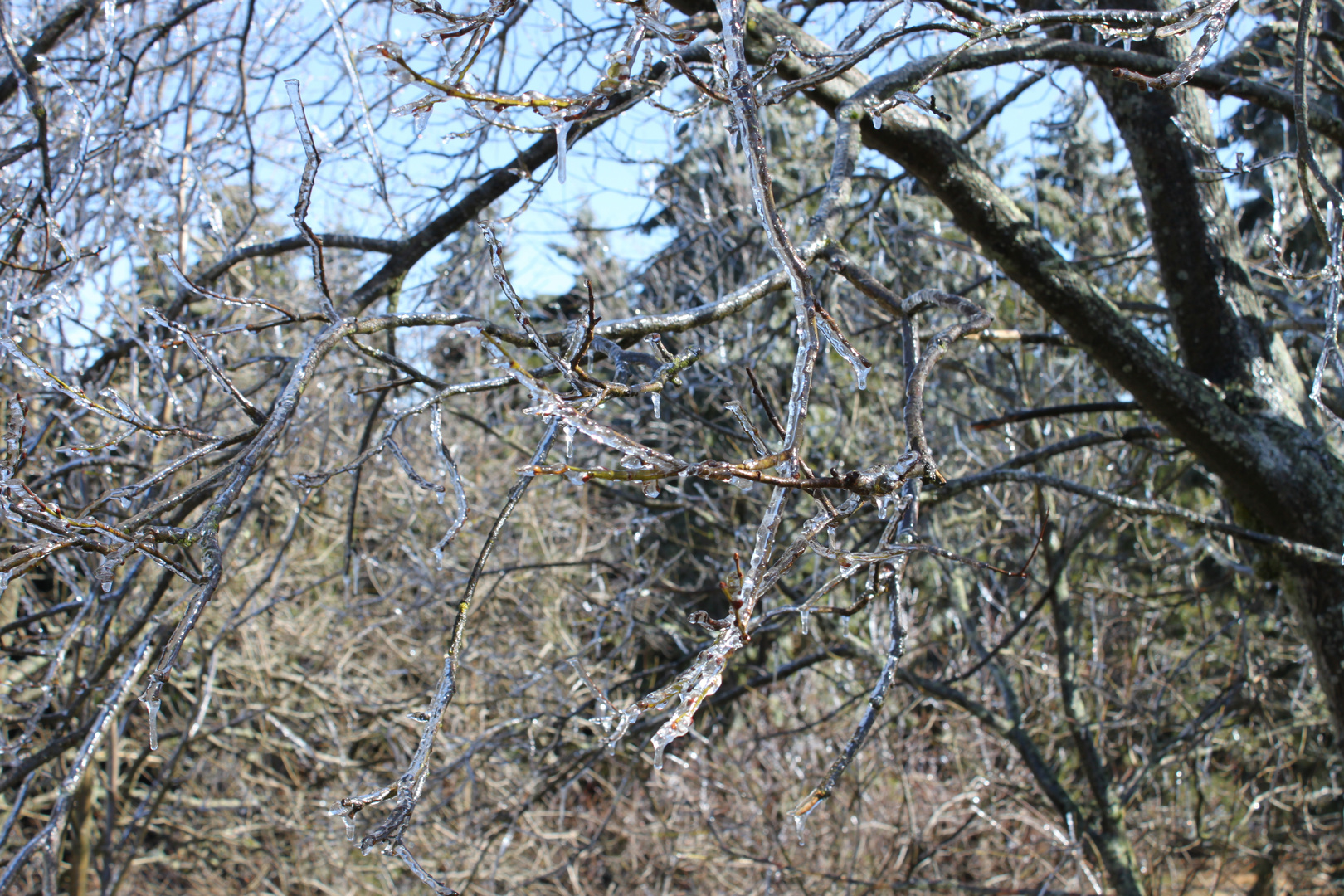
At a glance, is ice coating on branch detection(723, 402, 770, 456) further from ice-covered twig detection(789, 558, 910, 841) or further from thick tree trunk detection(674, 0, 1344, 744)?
thick tree trunk detection(674, 0, 1344, 744)

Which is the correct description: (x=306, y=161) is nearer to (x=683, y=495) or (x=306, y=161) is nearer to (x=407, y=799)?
(x=407, y=799)

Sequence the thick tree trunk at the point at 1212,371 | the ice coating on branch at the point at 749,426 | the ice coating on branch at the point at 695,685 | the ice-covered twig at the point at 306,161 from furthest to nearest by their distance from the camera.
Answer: the thick tree trunk at the point at 1212,371 < the ice-covered twig at the point at 306,161 < the ice coating on branch at the point at 749,426 < the ice coating on branch at the point at 695,685

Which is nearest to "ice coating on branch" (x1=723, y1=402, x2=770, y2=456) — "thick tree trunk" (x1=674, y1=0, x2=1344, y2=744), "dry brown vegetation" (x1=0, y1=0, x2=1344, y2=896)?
"dry brown vegetation" (x1=0, y1=0, x2=1344, y2=896)

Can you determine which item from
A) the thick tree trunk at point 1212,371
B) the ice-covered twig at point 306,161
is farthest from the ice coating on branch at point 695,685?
the thick tree trunk at point 1212,371

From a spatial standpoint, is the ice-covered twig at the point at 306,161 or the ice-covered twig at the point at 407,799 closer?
the ice-covered twig at the point at 407,799

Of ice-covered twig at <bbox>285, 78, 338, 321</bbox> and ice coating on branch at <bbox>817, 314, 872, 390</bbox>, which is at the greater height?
ice-covered twig at <bbox>285, 78, 338, 321</bbox>

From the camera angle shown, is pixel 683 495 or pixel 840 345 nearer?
pixel 840 345

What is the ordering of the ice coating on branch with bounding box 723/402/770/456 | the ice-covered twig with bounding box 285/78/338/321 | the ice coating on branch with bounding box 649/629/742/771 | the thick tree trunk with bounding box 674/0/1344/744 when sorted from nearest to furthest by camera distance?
the ice coating on branch with bounding box 649/629/742/771, the ice coating on branch with bounding box 723/402/770/456, the ice-covered twig with bounding box 285/78/338/321, the thick tree trunk with bounding box 674/0/1344/744

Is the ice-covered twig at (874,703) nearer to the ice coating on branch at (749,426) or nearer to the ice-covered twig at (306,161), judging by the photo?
the ice coating on branch at (749,426)

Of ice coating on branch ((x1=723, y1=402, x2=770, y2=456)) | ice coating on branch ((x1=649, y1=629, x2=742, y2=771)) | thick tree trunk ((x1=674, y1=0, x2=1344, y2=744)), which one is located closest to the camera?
ice coating on branch ((x1=649, y1=629, x2=742, y2=771))

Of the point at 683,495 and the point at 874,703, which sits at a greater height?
the point at 683,495

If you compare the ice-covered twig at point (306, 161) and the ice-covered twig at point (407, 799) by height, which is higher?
the ice-covered twig at point (306, 161)

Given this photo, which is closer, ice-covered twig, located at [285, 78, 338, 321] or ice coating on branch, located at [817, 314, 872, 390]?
ice coating on branch, located at [817, 314, 872, 390]

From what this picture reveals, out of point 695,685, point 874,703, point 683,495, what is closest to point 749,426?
point 695,685
